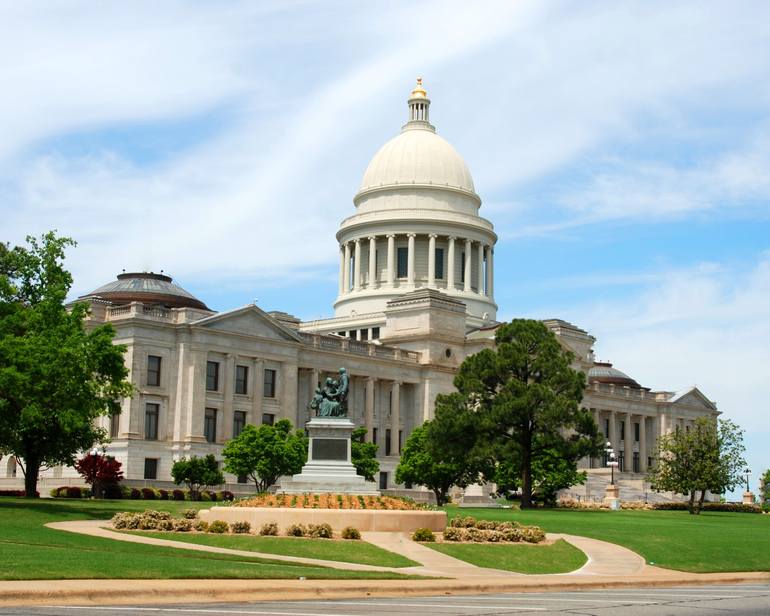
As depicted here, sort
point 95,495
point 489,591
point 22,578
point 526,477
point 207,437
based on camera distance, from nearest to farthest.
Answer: point 22,578 → point 489,591 → point 95,495 → point 526,477 → point 207,437

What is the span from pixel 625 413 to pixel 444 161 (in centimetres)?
3609

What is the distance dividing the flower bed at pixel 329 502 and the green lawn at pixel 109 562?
7910mm

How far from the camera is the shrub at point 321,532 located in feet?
124

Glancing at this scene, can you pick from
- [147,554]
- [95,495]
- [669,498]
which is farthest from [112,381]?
[669,498]

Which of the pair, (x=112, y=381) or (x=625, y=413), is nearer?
(x=112, y=381)

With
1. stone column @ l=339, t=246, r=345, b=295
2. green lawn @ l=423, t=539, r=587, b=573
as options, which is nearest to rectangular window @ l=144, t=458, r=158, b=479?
stone column @ l=339, t=246, r=345, b=295

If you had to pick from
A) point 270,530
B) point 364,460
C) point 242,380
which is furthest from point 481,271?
point 270,530

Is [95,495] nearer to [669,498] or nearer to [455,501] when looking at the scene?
[455,501]

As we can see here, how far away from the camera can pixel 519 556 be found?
117 feet

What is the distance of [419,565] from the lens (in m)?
32.2

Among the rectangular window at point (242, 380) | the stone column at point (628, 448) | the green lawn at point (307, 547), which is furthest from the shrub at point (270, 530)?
the stone column at point (628, 448)

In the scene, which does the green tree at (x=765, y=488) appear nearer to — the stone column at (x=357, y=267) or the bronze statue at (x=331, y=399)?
the stone column at (x=357, y=267)

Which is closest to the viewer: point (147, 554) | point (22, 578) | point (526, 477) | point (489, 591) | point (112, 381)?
point (22, 578)

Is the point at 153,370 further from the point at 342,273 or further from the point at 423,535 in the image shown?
the point at 423,535
